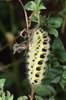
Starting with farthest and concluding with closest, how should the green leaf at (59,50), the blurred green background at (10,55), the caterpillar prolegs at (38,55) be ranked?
the blurred green background at (10,55) → the green leaf at (59,50) → the caterpillar prolegs at (38,55)

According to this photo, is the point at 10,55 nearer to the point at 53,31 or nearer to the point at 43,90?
the point at 43,90

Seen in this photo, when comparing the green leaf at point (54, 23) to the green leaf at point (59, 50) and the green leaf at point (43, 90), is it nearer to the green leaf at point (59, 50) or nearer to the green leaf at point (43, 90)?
the green leaf at point (59, 50)

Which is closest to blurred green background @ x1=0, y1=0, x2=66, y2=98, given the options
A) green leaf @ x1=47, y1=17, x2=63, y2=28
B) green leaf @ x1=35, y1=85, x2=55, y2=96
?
green leaf @ x1=35, y1=85, x2=55, y2=96

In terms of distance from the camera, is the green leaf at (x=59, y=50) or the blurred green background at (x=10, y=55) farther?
the blurred green background at (x=10, y=55)

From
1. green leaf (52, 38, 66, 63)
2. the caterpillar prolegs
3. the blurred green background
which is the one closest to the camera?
the caterpillar prolegs

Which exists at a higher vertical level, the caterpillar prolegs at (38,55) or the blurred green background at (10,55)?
Result: the caterpillar prolegs at (38,55)

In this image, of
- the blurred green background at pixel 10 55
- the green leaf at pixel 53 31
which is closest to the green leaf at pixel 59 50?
the green leaf at pixel 53 31

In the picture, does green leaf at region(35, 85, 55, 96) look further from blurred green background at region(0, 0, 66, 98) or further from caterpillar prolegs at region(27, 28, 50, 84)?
blurred green background at region(0, 0, 66, 98)

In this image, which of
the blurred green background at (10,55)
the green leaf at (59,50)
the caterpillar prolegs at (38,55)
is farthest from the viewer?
the blurred green background at (10,55)

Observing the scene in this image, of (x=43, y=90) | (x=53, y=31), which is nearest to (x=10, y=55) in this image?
(x=43, y=90)
